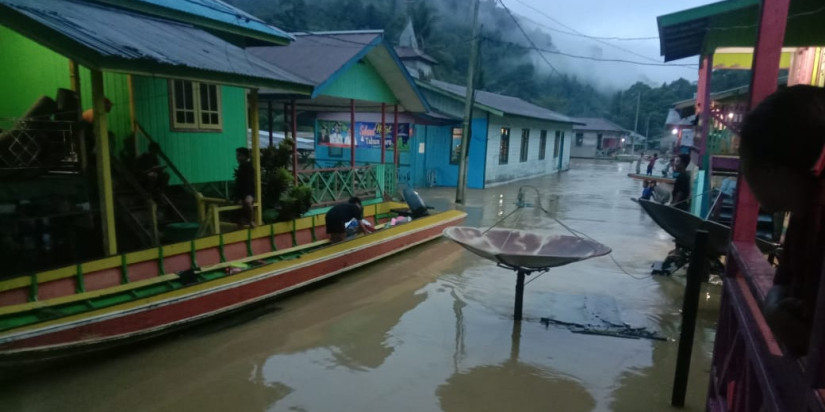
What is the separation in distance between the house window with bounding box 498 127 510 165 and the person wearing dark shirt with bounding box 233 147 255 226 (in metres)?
15.6

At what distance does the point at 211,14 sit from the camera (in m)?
9.60

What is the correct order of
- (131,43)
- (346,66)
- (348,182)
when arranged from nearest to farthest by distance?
1. (131,43)
2. (346,66)
3. (348,182)

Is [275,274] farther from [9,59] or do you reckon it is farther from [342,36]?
[342,36]

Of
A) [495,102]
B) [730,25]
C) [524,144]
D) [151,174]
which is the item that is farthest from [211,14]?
[524,144]

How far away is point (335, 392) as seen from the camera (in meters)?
4.82

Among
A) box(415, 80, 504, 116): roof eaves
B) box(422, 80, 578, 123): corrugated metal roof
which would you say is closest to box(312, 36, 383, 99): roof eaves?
box(415, 80, 504, 116): roof eaves

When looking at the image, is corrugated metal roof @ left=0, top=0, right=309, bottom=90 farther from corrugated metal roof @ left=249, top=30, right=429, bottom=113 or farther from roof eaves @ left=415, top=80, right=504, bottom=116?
roof eaves @ left=415, top=80, right=504, bottom=116

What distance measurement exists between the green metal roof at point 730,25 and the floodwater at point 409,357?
5.24m

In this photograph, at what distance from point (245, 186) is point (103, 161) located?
2568 millimetres

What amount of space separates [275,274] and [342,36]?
7.94 m

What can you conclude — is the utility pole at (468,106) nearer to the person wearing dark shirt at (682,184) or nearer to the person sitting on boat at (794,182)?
the person wearing dark shirt at (682,184)

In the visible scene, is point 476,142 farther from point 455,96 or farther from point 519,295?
point 519,295

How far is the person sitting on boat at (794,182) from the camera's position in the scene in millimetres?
1396

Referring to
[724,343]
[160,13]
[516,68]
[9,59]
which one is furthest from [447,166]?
[516,68]
